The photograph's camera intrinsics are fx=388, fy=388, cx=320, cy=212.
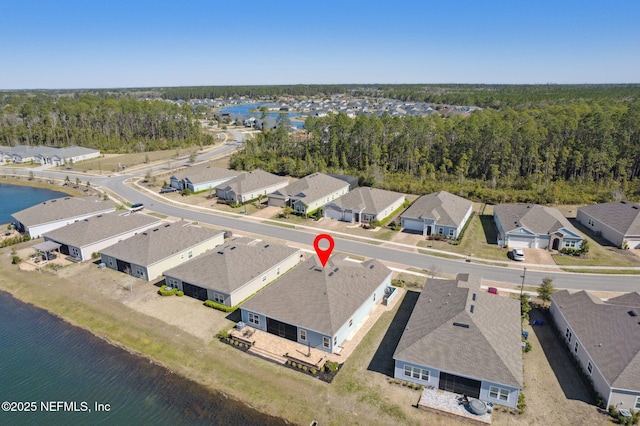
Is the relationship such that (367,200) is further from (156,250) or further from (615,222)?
(615,222)

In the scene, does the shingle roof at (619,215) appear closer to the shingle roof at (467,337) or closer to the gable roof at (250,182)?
the shingle roof at (467,337)

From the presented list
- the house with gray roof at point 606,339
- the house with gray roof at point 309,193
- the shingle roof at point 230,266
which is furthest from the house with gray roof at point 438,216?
the shingle roof at point 230,266

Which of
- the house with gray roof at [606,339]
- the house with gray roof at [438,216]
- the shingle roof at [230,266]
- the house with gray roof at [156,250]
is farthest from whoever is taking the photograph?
the house with gray roof at [438,216]

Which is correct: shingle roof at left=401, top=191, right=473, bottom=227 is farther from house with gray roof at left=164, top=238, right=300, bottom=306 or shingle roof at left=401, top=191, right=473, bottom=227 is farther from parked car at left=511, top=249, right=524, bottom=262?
house with gray roof at left=164, top=238, right=300, bottom=306

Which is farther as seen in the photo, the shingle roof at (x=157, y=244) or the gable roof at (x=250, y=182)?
the gable roof at (x=250, y=182)

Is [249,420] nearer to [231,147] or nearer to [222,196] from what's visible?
[222,196]
